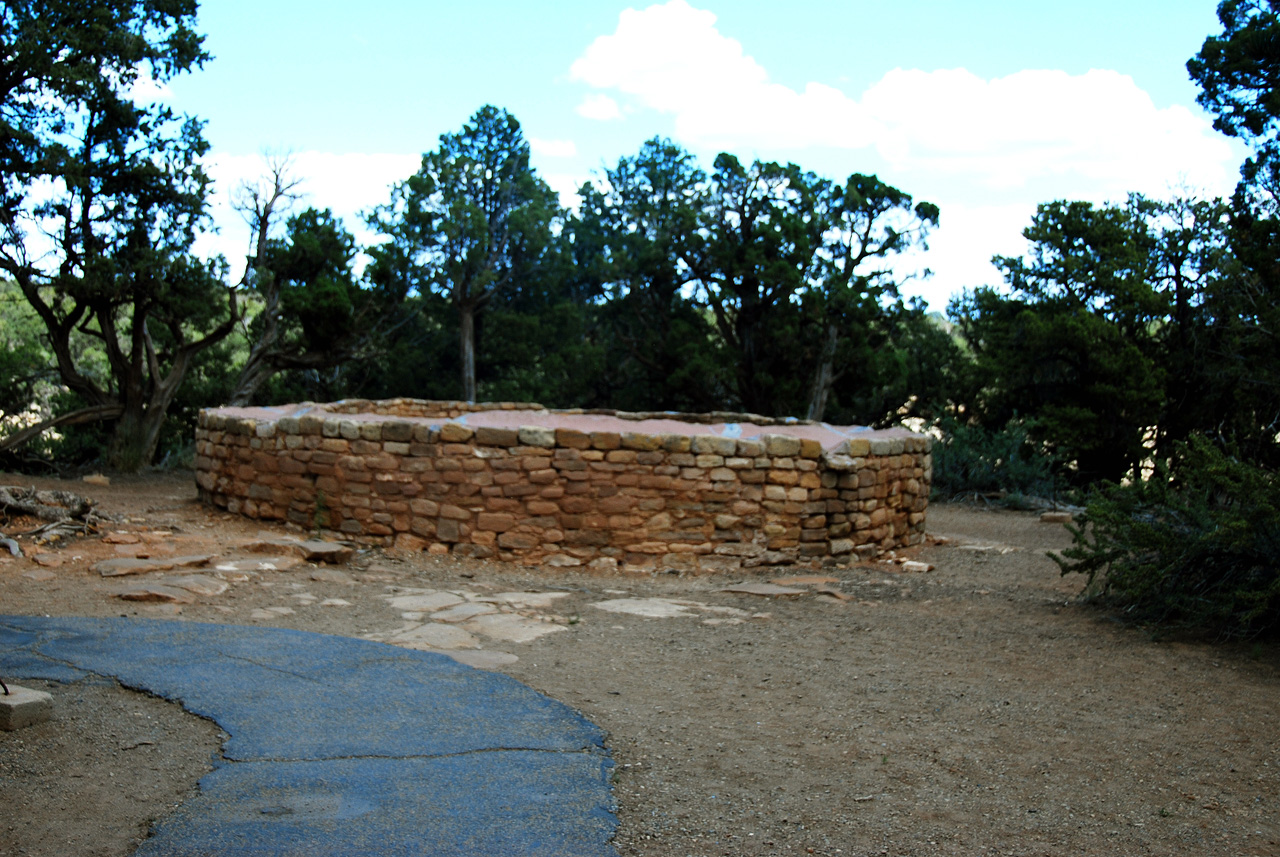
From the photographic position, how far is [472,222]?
2231cm

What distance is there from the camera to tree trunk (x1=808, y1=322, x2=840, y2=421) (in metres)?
21.1

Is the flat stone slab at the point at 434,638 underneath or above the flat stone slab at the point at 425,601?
above

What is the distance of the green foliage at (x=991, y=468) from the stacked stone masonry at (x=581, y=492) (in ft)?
25.4

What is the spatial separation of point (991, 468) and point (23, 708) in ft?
47.8

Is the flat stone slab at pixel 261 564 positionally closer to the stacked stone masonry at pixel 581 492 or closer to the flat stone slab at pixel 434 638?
the stacked stone masonry at pixel 581 492

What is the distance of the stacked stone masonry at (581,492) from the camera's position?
26.1 ft

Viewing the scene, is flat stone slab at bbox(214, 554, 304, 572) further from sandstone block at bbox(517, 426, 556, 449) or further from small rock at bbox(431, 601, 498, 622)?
sandstone block at bbox(517, 426, 556, 449)

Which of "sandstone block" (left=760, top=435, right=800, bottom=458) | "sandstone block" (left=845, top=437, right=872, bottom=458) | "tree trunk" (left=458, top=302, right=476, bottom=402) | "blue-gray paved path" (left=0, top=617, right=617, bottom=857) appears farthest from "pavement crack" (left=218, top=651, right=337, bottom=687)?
"tree trunk" (left=458, top=302, right=476, bottom=402)

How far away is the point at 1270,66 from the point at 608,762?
1641 centimetres

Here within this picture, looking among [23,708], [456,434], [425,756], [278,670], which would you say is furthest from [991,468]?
[23,708]

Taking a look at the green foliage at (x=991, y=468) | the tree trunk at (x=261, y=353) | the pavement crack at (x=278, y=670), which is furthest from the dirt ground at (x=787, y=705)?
the tree trunk at (x=261, y=353)

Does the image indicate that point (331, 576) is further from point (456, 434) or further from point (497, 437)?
point (497, 437)

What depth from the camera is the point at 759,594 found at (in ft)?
23.4

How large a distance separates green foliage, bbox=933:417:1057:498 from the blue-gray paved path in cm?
1224
